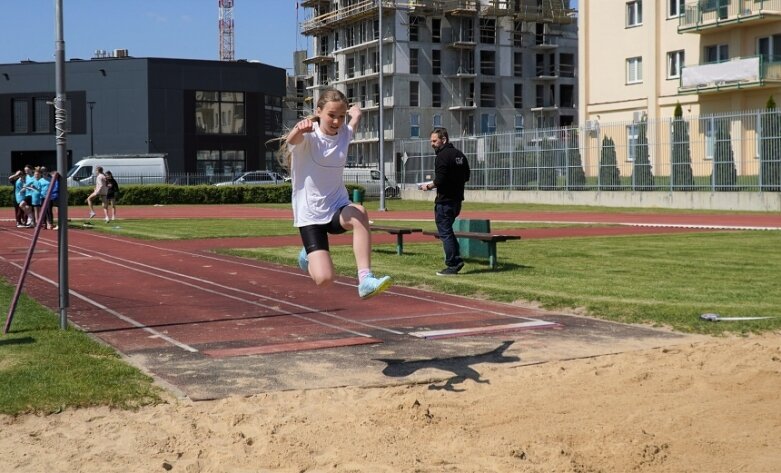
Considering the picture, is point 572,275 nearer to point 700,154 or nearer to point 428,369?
point 428,369

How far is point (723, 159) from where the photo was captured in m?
35.1

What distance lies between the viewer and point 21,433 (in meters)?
5.94

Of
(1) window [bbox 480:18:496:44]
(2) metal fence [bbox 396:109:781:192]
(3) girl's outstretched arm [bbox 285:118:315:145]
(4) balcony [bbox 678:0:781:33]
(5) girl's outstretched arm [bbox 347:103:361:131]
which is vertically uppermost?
(1) window [bbox 480:18:496:44]

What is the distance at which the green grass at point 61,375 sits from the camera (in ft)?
21.5

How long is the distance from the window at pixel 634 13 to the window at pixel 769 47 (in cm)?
798

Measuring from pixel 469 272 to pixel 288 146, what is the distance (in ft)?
24.4

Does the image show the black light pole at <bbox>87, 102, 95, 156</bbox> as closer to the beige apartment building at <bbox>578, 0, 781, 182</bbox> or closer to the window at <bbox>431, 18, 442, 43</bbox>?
the window at <bbox>431, 18, 442, 43</bbox>

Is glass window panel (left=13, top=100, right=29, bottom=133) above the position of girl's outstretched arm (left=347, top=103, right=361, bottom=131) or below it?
above

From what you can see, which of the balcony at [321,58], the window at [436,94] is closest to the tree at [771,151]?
the window at [436,94]

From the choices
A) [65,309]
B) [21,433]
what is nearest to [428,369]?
[21,433]

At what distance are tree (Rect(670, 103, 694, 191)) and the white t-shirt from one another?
102 feet

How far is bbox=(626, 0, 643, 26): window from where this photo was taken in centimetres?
5297

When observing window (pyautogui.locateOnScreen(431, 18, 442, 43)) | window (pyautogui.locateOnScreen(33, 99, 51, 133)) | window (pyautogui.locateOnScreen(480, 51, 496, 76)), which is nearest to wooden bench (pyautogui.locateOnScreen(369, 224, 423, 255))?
window (pyautogui.locateOnScreen(33, 99, 51, 133))

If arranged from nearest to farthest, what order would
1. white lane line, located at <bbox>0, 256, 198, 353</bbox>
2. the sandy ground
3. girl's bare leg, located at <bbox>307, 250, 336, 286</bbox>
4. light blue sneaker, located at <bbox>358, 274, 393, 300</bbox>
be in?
the sandy ground
light blue sneaker, located at <bbox>358, 274, 393, 300</bbox>
girl's bare leg, located at <bbox>307, 250, 336, 286</bbox>
white lane line, located at <bbox>0, 256, 198, 353</bbox>
